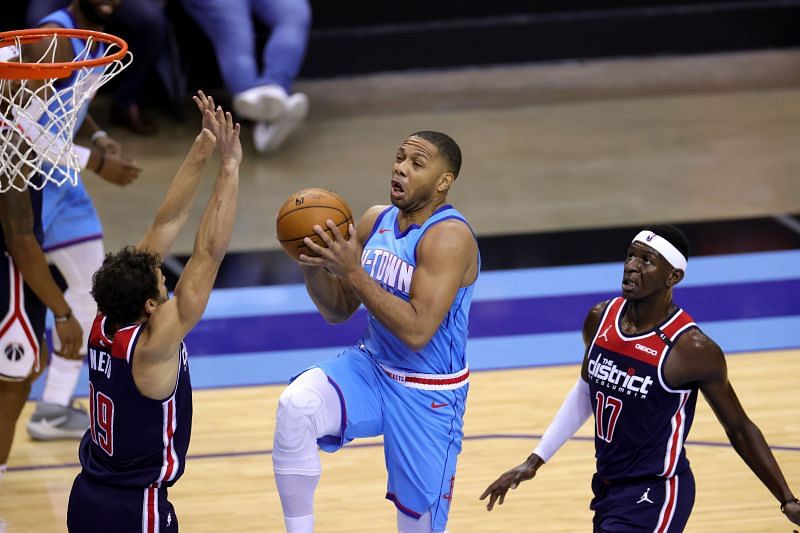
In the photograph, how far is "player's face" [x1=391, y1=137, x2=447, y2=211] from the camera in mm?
4348

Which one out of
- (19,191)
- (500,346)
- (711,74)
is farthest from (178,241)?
(711,74)

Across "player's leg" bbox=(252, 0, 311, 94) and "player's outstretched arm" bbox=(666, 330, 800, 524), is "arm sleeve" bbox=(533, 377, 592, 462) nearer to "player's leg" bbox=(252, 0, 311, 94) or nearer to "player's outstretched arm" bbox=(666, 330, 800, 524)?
"player's outstretched arm" bbox=(666, 330, 800, 524)

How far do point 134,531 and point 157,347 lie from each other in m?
0.61

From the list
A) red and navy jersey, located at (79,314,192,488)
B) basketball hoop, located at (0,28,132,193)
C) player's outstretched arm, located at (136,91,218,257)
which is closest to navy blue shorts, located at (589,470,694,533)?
red and navy jersey, located at (79,314,192,488)

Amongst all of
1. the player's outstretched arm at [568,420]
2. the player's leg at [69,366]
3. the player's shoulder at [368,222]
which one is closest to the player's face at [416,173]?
the player's shoulder at [368,222]

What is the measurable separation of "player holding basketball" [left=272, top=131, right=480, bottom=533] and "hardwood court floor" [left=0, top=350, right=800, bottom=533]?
0.79 m

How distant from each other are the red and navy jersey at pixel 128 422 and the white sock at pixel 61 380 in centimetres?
219

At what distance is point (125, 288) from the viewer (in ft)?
12.6

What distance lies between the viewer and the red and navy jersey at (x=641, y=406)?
4035 mm

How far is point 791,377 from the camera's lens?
6.58 metres

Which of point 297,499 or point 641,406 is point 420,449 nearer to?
point 297,499

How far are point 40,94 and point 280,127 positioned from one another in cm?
494

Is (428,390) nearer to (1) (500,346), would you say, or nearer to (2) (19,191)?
(2) (19,191)

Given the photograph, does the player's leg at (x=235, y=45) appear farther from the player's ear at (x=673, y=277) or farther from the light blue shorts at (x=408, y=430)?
the player's ear at (x=673, y=277)
